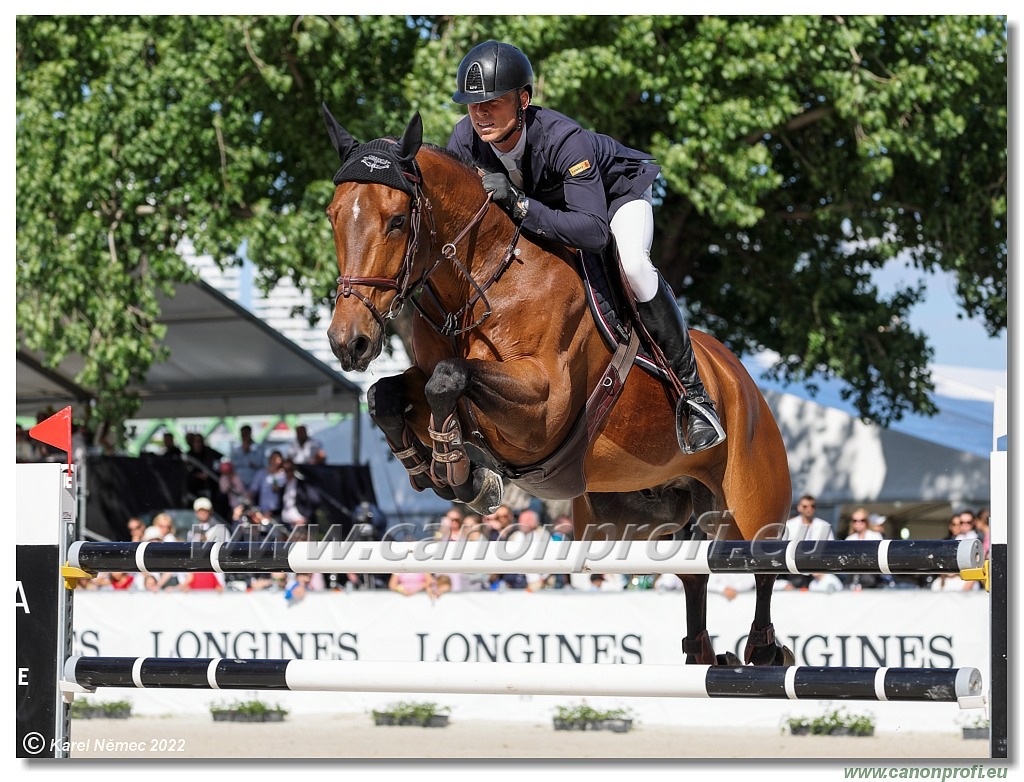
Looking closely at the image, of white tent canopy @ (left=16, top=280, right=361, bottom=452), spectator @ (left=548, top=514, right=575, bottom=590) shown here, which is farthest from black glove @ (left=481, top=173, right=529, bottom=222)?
white tent canopy @ (left=16, top=280, right=361, bottom=452)

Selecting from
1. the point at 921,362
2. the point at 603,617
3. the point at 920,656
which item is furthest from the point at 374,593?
the point at 921,362

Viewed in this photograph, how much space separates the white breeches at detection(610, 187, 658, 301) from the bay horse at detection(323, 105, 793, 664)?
7.1 inches

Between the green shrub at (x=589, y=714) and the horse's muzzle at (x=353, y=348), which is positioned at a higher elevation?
the horse's muzzle at (x=353, y=348)

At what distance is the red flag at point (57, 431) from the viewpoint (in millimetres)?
3834

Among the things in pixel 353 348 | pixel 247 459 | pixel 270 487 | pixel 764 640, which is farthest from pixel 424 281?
pixel 247 459

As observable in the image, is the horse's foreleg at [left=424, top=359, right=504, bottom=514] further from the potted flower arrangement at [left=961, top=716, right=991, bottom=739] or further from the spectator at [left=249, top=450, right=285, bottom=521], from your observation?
the spectator at [left=249, top=450, right=285, bottom=521]

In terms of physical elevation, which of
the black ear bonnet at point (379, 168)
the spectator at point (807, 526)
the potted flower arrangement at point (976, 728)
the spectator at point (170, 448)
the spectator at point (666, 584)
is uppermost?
the black ear bonnet at point (379, 168)

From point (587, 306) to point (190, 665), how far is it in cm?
171

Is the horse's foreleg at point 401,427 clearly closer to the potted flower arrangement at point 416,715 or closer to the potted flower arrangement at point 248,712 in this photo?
the potted flower arrangement at point 416,715

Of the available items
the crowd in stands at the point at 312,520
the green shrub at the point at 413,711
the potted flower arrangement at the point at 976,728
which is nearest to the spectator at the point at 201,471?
the crowd in stands at the point at 312,520

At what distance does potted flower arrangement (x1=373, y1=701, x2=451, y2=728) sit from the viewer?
7.95 m

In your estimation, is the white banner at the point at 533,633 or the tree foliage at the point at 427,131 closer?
the white banner at the point at 533,633

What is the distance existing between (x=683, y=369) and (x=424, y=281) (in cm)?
105

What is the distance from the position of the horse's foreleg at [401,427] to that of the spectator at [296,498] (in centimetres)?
704
